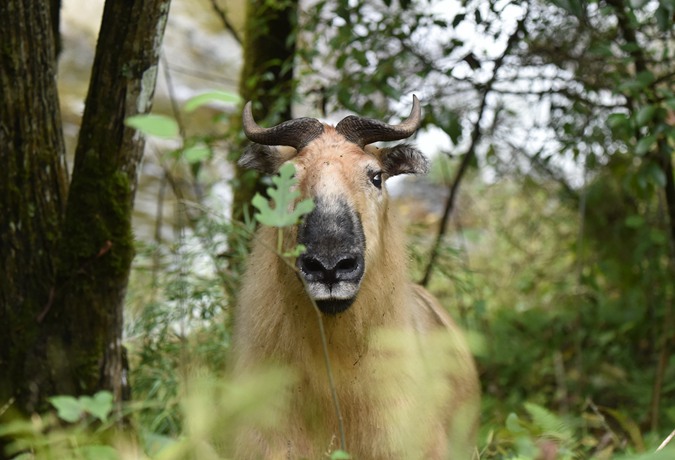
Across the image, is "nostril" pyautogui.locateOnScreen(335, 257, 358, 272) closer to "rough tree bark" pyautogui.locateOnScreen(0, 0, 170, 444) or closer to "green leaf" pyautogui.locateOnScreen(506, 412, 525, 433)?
"green leaf" pyautogui.locateOnScreen(506, 412, 525, 433)

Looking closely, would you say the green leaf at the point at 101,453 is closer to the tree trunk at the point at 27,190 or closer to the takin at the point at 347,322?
the takin at the point at 347,322

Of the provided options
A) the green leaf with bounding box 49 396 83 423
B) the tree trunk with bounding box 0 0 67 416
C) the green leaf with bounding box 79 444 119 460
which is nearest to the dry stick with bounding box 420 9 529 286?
the tree trunk with bounding box 0 0 67 416

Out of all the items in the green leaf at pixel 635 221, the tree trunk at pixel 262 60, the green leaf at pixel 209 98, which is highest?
the tree trunk at pixel 262 60

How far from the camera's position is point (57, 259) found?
15.6 feet

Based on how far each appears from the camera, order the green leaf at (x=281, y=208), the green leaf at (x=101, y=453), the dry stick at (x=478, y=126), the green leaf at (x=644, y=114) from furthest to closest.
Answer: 1. the dry stick at (x=478, y=126)
2. the green leaf at (x=644, y=114)
3. the green leaf at (x=101, y=453)
4. the green leaf at (x=281, y=208)

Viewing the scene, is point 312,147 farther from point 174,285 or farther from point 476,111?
point 476,111

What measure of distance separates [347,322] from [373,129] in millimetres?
1036

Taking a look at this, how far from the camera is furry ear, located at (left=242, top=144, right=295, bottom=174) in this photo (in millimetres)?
4750

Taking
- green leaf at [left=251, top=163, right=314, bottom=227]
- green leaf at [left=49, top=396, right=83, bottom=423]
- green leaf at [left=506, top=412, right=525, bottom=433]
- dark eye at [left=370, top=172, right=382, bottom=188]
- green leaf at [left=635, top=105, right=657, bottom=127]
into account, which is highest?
green leaf at [left=635, top=105, right=657, bottom=127]

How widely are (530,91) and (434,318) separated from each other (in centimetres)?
235

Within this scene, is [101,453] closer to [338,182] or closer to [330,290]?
[330,290]

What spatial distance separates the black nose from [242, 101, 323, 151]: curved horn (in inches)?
35.4

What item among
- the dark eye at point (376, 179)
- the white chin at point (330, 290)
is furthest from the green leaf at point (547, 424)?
the dark eye at point (376, 179)

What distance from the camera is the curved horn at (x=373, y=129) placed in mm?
4445
